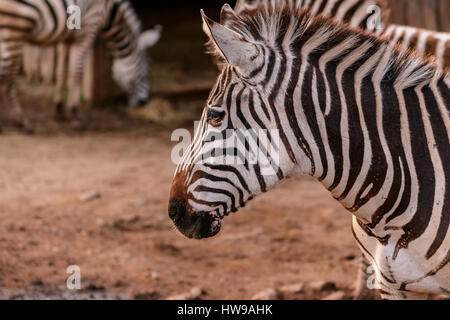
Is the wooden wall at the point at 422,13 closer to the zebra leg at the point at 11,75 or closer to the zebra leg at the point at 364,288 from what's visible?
the zebra leg at the point at 11,75

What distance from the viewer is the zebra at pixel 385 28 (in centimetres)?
397

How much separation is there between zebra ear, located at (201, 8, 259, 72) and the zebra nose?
0.66 metres

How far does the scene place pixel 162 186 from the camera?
6734 mm

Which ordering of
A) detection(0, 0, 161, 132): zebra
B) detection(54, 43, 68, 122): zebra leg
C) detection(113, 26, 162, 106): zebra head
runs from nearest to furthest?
detection(0, 0, 161, 132): zebra < detection(54, 43, 68, 122): zebra leg < detection(113, 26, 162, 106): zebra head

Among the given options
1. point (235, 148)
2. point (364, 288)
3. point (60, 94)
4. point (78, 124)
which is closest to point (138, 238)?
point (364, 288)

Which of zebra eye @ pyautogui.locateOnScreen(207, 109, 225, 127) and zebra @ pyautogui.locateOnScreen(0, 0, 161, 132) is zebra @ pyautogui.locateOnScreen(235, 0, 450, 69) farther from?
zebra @ pyautogui.locateOnScreen(0, 0, 161, 132)

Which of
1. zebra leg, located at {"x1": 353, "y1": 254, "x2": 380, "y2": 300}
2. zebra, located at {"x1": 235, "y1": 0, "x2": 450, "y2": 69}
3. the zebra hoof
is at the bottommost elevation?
zebra leg, located at {"x1": 353, "y1": 254, "x2": 380, "y2": 300}

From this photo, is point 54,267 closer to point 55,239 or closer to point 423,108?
point 55,239

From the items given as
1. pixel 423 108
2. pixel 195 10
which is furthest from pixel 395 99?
pixel 195 10

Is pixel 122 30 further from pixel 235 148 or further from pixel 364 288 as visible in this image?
pixel 235 148

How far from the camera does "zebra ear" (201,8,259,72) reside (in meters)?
2.49

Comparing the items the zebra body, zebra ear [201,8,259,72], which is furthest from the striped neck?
zebra ear [201,8,259,72]

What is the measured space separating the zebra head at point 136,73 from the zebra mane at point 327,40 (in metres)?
7.64

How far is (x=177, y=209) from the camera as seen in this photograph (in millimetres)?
2826
